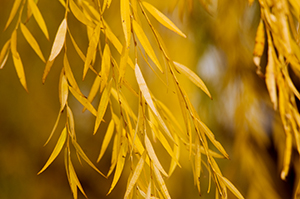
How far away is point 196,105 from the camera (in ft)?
3.03

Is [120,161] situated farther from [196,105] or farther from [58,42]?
[196,105]

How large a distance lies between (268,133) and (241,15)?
0.32 meters

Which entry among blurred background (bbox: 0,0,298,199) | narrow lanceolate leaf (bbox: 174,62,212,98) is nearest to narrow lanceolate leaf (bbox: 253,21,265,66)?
narrow lanceolate leaf (bbox: 174,62,212,98)

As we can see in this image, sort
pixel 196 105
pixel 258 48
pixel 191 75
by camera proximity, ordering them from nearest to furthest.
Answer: pixel 258 48
pixel 191 75
pixel 196 105

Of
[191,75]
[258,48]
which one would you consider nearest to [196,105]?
[191,75]

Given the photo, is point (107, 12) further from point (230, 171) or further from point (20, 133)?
point (230, 171)

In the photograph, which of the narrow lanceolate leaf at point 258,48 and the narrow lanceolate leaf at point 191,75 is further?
the narrow lanceolate leaf at point 191,75

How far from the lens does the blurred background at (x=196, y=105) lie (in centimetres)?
89

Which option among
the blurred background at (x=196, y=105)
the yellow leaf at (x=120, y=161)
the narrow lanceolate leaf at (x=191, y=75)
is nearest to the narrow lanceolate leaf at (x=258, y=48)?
the narrow lanceolate leaf at (x=191, y=75)

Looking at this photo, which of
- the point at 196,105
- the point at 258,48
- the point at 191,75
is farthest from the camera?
the point at 196,105

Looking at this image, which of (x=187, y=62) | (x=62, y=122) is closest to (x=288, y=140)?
(x=187, y=62)

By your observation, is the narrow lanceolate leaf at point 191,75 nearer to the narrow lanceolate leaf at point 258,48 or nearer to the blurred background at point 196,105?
the narrow lanceolate leaf at point 258,48

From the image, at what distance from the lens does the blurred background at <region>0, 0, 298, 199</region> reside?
890mm

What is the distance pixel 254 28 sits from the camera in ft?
2.91
